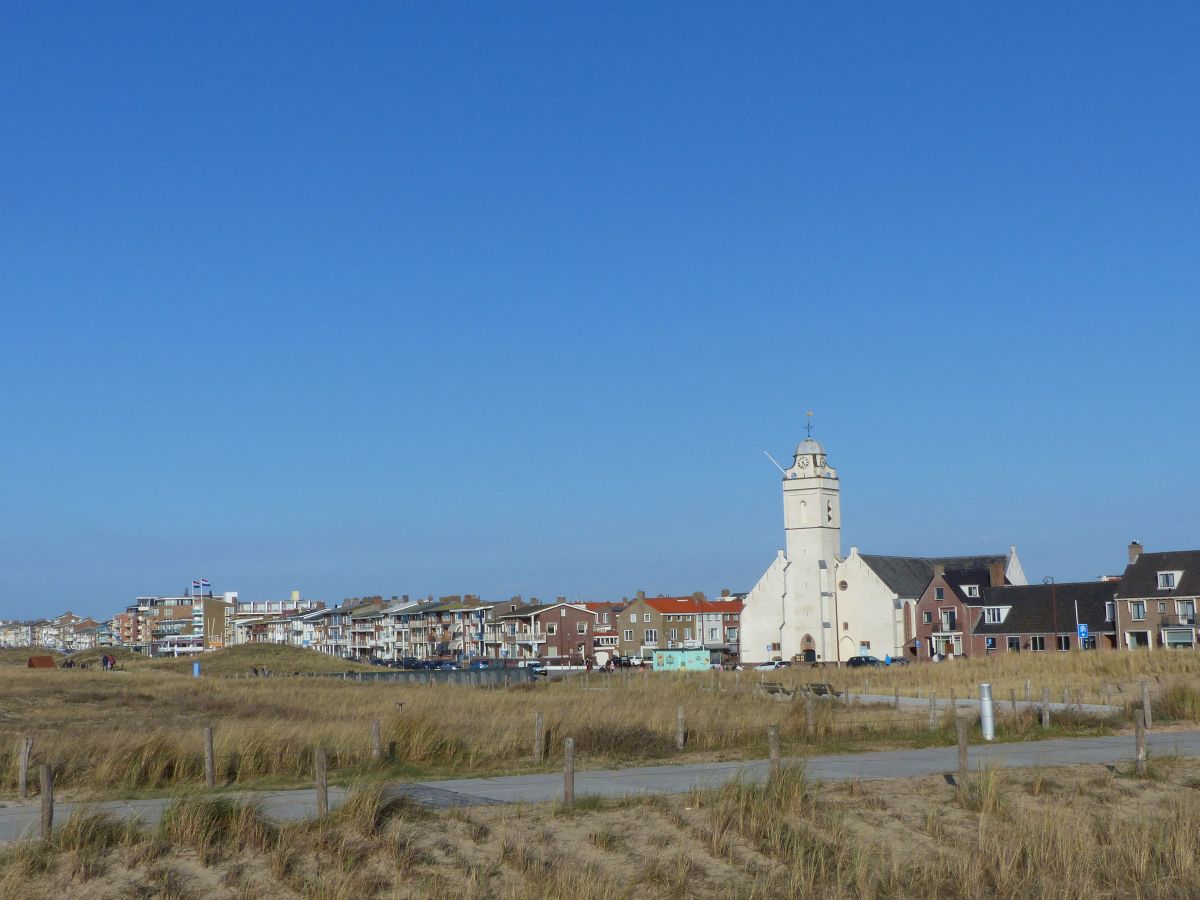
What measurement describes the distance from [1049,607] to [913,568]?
19054 mm

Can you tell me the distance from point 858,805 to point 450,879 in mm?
7108

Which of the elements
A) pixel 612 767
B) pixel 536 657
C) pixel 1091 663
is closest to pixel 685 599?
pixel 536 657

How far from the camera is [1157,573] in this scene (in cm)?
9000

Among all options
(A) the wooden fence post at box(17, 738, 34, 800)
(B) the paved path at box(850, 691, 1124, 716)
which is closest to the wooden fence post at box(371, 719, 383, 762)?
(A) the wooden fence post at box(17, 738, 34, 800)

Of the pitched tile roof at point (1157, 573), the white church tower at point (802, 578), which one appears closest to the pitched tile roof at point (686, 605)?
the white church tower at point (802, 578)

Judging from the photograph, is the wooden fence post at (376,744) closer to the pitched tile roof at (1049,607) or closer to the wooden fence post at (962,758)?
the wooden fence post at (962,758)

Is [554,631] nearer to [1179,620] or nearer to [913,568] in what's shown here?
[913,568]

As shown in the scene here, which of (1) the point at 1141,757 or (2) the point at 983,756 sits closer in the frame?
(1) the point at 1141,757

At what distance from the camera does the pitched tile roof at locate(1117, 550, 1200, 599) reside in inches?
3472

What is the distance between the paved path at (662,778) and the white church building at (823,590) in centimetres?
7888

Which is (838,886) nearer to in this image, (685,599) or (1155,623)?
(1155,623)

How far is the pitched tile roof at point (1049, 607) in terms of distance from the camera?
3752 inches

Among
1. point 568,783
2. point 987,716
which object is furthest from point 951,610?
point 568,783

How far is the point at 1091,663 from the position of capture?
63.3 m
